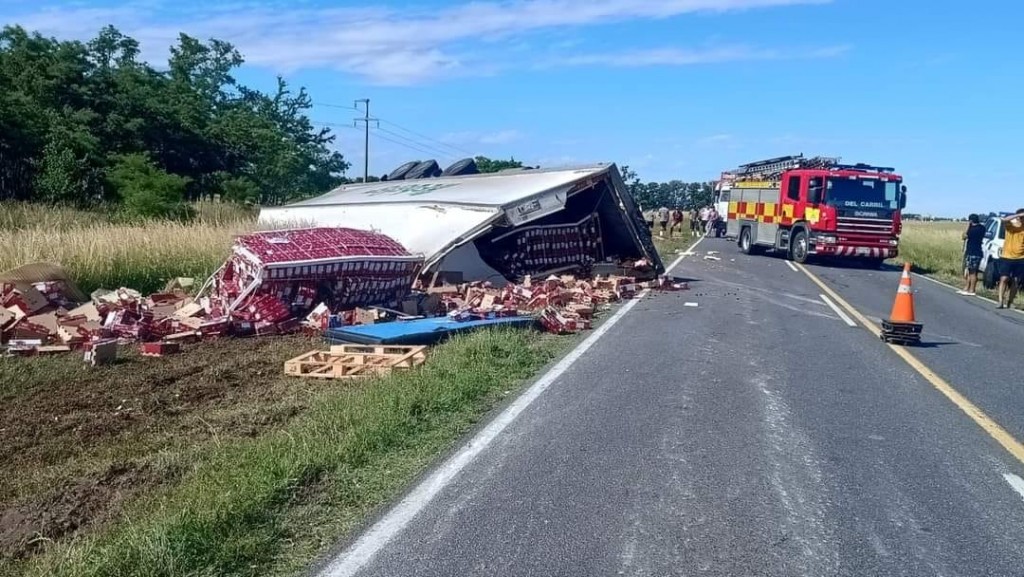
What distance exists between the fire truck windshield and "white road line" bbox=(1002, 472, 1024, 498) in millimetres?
22152

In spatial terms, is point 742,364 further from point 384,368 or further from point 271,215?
point 271,215

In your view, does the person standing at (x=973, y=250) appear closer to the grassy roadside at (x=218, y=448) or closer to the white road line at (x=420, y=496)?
the grassy roadside at (x=218, y=448)

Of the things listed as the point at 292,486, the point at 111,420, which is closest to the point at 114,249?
the point at 111,420

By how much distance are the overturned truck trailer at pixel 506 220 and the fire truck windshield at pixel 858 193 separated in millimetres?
9668

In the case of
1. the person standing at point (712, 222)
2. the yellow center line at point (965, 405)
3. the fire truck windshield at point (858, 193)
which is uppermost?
the fire truck windshield at point (858, 193)

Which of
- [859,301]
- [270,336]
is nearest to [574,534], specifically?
[270,336]

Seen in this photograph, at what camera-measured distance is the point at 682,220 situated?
50.2 metres

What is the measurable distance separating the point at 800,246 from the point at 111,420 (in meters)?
24.7

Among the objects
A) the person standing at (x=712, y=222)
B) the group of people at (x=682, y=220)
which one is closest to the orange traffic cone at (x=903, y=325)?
the group of people at (x=682, y=220)

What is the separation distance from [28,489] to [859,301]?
15.6 metres

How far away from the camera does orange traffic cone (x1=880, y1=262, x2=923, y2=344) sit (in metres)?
11.9

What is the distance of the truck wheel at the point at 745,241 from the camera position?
33594mm

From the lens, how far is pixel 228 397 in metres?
8.23

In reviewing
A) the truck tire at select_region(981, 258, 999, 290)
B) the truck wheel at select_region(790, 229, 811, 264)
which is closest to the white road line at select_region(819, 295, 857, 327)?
the truck tire at select_region(981, 258, 999, 290)
